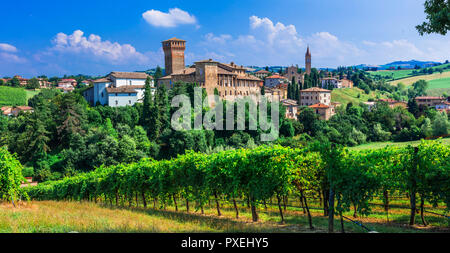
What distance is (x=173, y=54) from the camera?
78.3 meters

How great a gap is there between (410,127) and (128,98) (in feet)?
161

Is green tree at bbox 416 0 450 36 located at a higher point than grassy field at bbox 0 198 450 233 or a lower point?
higher

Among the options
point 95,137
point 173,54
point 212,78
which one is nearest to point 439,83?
point 173,54

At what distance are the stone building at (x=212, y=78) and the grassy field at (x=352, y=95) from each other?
3873 cm

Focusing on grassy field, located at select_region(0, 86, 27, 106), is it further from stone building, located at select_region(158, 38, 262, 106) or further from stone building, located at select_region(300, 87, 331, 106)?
stone building, located at select_region(300, 87, 331, 106)

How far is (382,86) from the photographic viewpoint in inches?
5556

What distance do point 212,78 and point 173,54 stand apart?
53.1 ft

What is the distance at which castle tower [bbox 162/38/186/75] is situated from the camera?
78.0 metres

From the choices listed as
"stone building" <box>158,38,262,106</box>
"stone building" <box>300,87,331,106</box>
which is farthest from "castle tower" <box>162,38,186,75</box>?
"stone building" <box>300,87,331,106</box>

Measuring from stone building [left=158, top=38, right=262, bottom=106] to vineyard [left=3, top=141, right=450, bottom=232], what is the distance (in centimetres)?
4261
